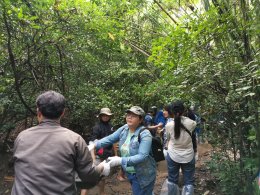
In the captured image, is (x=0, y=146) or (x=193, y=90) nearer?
(x=193, y=90)

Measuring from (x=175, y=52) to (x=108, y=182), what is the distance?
378 centimetres

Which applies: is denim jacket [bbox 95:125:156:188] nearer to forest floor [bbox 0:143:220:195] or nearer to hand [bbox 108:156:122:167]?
hand [bbox 108:156:122:167]

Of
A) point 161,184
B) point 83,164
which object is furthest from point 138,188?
point 161,184

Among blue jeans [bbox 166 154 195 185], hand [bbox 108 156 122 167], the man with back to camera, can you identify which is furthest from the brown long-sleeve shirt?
blue jeans [bbox 166 154 195 185]

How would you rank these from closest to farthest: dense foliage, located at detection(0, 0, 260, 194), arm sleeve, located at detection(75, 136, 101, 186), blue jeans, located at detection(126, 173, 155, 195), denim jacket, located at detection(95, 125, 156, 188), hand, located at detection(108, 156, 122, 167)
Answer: arm sleeve, located at detection(75, 136, 101, 186) → hand, located at detection(108, 156, 122, 167) → denim jacket, located at detection(95, 125, 156, 188) → blue jeans, located at detection(126, 173, 155, 195) → dense foliage, located at detection(0, 0, 260, 194)

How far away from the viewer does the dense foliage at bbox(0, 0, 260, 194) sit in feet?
13.6

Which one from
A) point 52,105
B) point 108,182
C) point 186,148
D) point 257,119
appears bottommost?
point 108,182

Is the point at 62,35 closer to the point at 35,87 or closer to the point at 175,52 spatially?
the point at 35,87

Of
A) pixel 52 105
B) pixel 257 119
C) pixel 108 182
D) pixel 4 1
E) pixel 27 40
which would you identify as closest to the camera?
pixel 52 105

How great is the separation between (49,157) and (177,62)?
2.96m

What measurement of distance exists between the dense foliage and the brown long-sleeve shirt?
1773mm

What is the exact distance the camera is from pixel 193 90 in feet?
13.9

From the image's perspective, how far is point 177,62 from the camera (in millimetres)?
4684

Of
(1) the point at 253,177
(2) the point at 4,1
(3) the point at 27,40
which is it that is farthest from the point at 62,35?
(1) the point at 253,177
